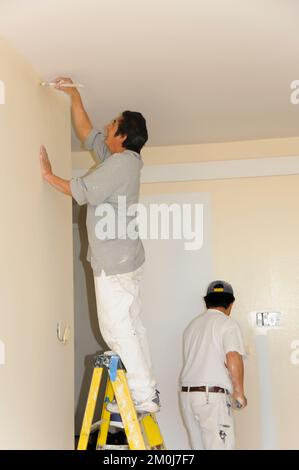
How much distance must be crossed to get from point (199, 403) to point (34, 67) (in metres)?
2.02

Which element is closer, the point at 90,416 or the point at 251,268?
the point at 90,416

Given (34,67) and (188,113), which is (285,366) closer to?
(188,113)

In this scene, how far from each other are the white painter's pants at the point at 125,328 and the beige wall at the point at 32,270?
30 centimetres

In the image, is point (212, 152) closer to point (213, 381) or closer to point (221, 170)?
point (221, 170)

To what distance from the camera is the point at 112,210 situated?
274cm

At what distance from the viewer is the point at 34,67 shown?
2.81m

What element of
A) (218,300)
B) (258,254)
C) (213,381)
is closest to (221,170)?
(258,254)

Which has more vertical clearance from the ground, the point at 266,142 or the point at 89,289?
the point at 266,142

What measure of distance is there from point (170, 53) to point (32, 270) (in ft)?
3.75

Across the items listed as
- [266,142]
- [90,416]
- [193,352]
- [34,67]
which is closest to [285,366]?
[193,352]

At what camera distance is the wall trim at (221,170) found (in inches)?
164

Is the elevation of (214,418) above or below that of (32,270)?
below
